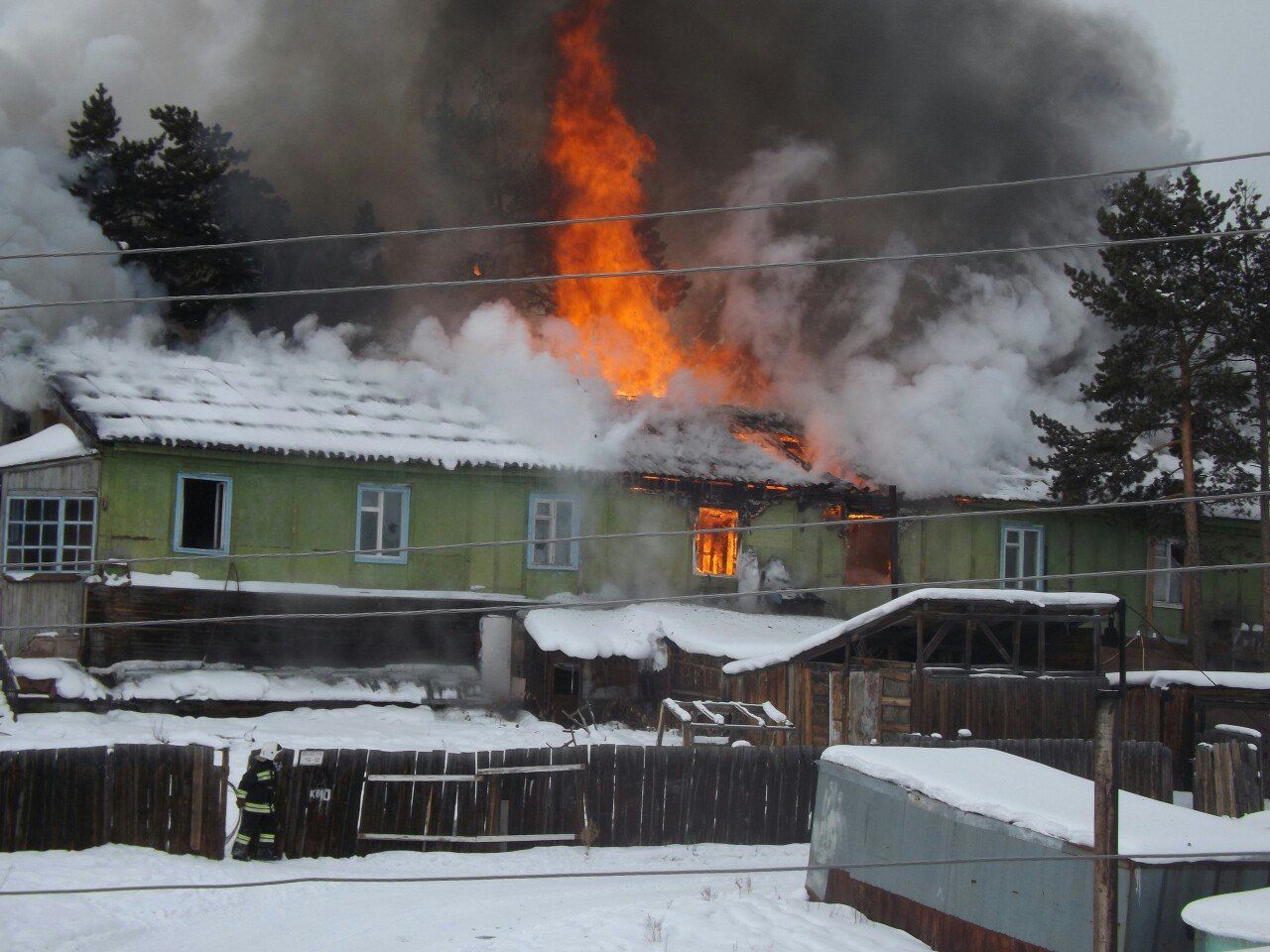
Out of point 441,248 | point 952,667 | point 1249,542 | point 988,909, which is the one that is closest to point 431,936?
point 988,909

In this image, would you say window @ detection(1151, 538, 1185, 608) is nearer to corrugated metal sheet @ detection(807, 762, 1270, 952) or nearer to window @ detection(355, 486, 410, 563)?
window @ detection(355, 486, 410, 563)

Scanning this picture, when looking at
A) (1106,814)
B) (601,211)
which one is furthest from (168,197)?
(1106,814)

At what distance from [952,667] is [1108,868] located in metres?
12.1

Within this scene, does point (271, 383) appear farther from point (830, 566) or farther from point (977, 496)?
point (977, 496)

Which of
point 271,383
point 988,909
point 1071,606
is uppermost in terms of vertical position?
point 271,383

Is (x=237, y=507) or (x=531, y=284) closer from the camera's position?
(x=237, y=507)

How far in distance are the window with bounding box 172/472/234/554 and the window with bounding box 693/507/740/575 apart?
10262 mm

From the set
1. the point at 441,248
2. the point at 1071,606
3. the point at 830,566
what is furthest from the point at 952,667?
the point at 441,248

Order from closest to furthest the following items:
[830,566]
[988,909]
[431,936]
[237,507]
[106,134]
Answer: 1. [988,909]
2. [431,936]
3. [237,507]
4. [830,566]
5. [106,134]

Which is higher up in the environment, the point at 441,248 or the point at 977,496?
the point at 441,248

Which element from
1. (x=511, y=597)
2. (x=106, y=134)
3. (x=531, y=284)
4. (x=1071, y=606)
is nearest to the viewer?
Result: (x=1071, y=606)

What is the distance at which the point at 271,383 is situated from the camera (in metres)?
26.2

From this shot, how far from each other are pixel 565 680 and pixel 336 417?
24.2 feet

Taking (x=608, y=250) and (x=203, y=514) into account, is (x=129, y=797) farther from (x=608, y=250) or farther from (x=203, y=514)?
(x=608, y=250)
